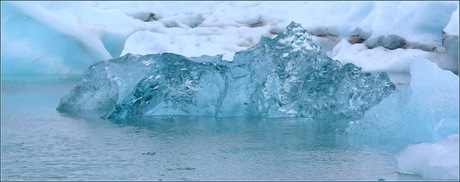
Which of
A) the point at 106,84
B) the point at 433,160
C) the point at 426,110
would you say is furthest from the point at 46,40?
the point at 433,160

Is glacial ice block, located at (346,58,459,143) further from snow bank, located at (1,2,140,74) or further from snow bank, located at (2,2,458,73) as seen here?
snow bank, located at (1,2,140,74)

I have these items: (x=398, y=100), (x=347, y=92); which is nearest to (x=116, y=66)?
(x=347, y=92)

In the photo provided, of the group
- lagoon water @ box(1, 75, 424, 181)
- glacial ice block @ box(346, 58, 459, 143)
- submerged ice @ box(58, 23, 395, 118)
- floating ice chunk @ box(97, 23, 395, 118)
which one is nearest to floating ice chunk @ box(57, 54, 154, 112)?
submerged ice @ box(58, 23, 395, 118)

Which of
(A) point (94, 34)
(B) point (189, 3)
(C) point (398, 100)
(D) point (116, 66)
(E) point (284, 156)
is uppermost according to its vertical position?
(B) point (189, 3)

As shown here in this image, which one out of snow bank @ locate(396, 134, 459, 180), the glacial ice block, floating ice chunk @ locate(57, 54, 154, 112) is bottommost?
snow bank @ locate(396, 134, 459, 180)

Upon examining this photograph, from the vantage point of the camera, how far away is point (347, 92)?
729cm

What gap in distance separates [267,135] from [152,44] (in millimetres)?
16108

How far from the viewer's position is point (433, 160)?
3764 mm

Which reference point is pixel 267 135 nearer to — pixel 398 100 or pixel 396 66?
pixel 398 100

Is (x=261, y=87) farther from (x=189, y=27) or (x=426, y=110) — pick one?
(x=189, y=27)

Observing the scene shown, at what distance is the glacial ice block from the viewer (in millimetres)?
4781

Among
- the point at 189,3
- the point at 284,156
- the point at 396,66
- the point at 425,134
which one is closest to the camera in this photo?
the point at 284,156

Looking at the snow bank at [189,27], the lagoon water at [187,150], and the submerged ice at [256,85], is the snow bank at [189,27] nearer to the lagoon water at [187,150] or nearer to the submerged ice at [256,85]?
the submerged ice at [256,85]

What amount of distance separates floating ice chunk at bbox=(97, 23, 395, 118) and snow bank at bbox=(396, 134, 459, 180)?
318 cm
